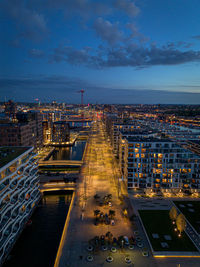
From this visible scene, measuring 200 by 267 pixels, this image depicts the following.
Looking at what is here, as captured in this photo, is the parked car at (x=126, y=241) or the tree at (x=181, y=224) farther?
the tree at (x=181, y=224)

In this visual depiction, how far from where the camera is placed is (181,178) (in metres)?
46.1

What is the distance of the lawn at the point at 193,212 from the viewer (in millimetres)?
34875

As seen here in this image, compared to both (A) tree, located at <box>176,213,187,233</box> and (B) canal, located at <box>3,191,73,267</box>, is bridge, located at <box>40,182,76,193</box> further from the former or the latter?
(A) tree, located at <box>176,213,187,233</box>

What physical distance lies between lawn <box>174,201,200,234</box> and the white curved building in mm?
33975

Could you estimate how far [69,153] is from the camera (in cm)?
9669

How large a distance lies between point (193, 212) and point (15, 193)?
122 feet

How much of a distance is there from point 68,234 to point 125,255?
10.7 metres

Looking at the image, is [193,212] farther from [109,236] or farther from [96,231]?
[96,231]

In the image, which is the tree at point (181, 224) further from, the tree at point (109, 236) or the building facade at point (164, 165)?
the building facade at point (164, 165)

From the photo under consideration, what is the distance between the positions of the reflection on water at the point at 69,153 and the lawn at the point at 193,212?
177 ft

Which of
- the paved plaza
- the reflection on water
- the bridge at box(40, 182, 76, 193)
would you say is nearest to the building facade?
the paved plaza

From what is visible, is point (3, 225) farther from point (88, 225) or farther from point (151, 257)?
point (151, 257)

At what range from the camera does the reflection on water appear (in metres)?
88.7

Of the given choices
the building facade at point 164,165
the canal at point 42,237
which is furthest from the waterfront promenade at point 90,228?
the building facade at point 164,165
